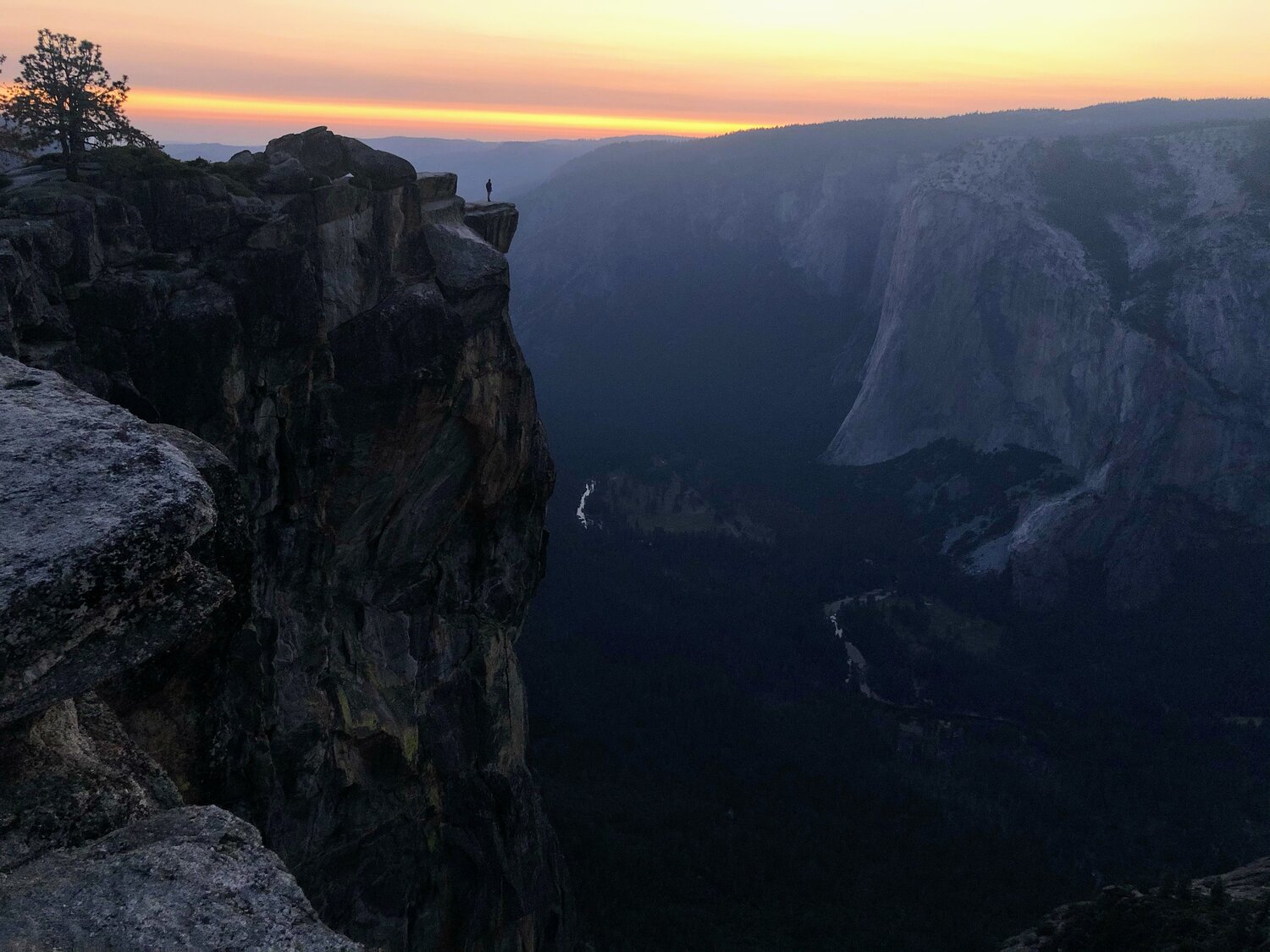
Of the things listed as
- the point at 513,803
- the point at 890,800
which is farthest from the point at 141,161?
the point at 890,800

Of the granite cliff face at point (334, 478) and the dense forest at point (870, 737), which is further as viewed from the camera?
the dense forest at point (870, 737)

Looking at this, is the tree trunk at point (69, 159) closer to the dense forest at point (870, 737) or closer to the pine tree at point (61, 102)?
the pine tree at point (61, 102)

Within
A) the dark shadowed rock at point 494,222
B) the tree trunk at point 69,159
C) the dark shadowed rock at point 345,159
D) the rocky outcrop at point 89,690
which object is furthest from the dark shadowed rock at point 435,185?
the rocky outcrop at point 89,690

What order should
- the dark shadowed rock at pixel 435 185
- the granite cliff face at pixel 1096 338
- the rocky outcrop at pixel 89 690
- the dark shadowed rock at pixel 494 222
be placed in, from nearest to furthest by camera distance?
the rocky outcrop at pixel 89 690
the dark shadowed rock at pixel 435 185
the dark shadowed rock at pixel 494 222
the granite cliff face at pixel 1096 338

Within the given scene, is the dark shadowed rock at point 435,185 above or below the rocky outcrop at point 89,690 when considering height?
above

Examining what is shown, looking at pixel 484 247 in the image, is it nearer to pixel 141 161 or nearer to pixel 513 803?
pixel 141 161

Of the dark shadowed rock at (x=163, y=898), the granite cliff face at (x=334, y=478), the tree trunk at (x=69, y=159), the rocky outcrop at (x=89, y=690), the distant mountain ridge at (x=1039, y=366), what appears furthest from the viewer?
the distant mountain ridge at (x=1039, y=366)

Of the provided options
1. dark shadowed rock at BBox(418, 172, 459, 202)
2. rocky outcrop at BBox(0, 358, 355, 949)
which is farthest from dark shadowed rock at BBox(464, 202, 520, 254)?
rocky outcrop at BBox(0, 358, 355, 949)

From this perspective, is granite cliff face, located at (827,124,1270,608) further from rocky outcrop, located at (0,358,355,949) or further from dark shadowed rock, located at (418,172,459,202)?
rocky outcrop, located at (0,358,355,949)
